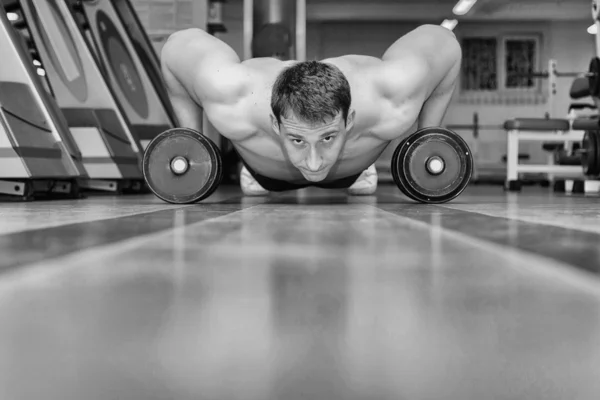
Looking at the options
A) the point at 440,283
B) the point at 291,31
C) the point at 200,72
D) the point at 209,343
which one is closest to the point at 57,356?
the point at 209,343

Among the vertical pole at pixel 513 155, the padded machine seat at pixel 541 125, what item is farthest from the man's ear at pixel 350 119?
the padded machine seat at pixel 541 125

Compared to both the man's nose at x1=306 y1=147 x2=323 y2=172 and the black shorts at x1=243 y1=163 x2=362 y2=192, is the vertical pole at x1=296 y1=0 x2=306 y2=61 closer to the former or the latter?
the black shorts at x1=243 y1=163 x2=362 y2=192

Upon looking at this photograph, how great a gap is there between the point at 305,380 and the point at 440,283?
1.08 feet

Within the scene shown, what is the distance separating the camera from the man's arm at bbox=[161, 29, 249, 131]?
2.17 m

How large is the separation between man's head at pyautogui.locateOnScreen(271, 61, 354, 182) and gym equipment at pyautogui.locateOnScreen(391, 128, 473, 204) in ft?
1.21

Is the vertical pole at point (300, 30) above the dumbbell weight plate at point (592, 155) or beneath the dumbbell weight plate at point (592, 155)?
above

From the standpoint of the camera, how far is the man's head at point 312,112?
6.42 feet

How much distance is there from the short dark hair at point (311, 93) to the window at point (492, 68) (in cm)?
1040

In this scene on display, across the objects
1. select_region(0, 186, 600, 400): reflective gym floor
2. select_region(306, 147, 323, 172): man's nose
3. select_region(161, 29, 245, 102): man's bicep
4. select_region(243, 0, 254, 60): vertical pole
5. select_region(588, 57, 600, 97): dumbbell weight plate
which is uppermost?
select_region(243, 0, 254, 60): vertical pole

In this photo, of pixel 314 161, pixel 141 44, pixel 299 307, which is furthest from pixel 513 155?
pixel 299 307

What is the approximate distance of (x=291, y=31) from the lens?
4.82 metres

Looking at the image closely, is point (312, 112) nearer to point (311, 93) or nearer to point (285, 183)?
point (311, 93)

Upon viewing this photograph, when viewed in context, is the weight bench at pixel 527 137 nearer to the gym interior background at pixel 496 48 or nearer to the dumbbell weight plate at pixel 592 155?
the dumbbell weight plate at pixel 592 155

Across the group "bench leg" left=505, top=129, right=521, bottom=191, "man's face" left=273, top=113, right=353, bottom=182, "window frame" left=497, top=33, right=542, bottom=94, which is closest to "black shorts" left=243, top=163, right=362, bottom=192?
"man's face" left=273, top=113, right=353, bottom=182
